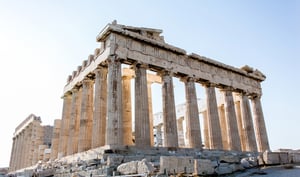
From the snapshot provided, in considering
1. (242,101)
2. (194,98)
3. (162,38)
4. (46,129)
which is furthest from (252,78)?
(46,129)

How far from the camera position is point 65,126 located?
2517cm

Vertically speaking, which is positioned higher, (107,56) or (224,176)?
(107,56)

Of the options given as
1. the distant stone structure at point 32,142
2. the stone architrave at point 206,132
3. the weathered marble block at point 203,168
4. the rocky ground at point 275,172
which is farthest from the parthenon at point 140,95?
the distant stone structure at point 32,142

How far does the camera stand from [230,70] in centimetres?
2736

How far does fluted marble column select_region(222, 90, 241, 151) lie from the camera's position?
2475 cm

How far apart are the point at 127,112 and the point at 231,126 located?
9.84 m

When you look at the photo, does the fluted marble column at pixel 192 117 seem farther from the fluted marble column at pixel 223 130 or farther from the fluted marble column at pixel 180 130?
the fluted marble column at pixel 180 130

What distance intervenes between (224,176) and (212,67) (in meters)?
16.3

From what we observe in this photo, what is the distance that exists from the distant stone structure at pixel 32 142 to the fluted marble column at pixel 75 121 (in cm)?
1381

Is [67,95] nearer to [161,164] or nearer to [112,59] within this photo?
[112,59]

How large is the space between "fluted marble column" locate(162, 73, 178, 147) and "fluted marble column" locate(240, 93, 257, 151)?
10.1 m

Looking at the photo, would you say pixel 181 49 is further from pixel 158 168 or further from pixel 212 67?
pixel 158 168

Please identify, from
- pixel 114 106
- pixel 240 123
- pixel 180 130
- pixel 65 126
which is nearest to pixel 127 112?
pixel 114 106

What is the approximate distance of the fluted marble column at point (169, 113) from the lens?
2004 cm
